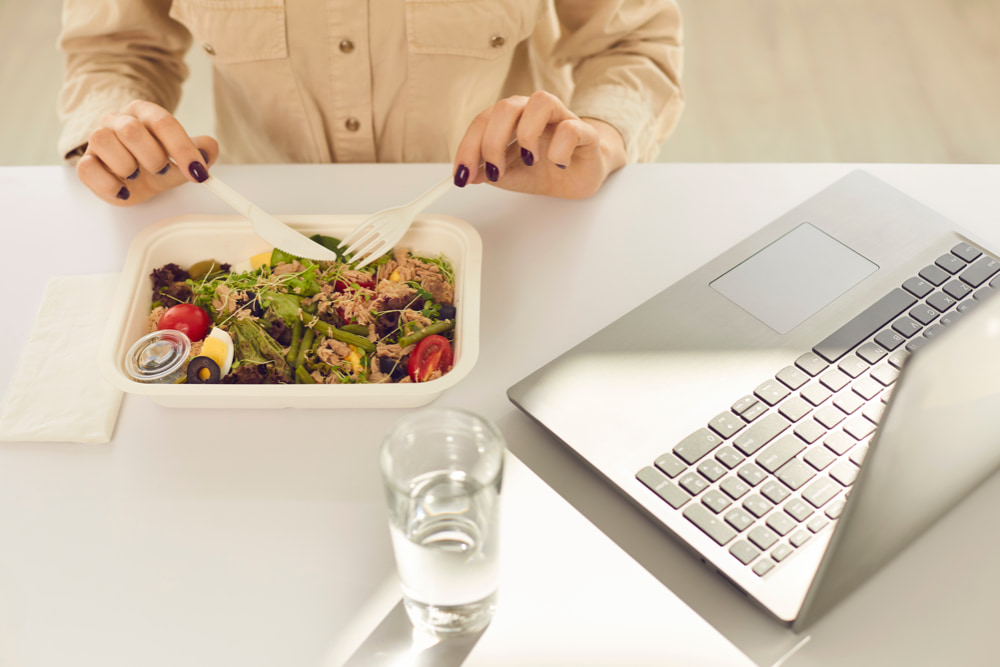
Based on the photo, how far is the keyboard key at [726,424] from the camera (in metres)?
0.74

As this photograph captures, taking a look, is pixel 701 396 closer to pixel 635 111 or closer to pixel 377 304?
pixel 377 304

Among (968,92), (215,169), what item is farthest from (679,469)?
(968,92)

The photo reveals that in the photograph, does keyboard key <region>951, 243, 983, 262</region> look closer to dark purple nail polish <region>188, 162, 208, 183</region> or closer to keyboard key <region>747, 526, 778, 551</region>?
keyboard key <region>747, 526, 778, 551</region>

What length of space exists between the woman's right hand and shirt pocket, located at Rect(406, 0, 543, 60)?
350 mm

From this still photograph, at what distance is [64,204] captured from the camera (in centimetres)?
102

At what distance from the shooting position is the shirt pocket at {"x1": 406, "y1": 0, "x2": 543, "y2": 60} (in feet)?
3.65

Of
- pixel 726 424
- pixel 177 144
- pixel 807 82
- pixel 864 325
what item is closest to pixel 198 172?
pixel 177 144

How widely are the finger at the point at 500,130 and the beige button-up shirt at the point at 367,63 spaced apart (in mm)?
232

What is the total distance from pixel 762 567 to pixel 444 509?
257 millimetres

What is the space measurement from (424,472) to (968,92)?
252 cm

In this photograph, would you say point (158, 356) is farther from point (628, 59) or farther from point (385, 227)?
point (628, 59)

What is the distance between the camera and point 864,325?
824 mm

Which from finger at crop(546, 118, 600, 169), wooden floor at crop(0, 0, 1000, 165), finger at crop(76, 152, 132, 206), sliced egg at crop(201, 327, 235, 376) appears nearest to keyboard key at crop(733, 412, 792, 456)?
finger at crop(546, 118, 600, 169)

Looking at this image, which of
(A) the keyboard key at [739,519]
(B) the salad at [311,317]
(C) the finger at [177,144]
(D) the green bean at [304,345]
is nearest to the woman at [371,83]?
(C) the finger at [177,144]
